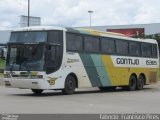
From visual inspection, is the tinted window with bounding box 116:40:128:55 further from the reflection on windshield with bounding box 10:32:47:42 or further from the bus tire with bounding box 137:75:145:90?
the reflection on windshield with bounding box 10:32:47:42

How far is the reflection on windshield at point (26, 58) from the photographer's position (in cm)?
2314

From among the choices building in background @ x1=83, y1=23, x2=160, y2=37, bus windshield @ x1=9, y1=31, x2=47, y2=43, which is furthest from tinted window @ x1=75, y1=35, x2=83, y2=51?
building in background @ x1=83, y1=23, x2=160, y2=37

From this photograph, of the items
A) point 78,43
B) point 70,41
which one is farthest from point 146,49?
point 70,41

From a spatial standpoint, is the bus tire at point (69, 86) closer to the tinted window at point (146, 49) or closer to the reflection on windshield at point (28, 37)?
the reflection on windshield at point (28, 37)

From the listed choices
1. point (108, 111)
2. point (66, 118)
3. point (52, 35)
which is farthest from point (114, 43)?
point (66, 118)

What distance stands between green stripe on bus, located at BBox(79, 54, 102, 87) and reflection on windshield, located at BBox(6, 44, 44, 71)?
305 cm

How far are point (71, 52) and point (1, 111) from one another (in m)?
9.39

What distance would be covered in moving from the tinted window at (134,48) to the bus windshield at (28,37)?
8.50m

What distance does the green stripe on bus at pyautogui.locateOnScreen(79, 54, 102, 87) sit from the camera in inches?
1021

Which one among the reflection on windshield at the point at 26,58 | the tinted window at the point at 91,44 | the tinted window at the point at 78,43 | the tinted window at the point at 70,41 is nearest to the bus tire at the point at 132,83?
the tinted window at the point at 91,44

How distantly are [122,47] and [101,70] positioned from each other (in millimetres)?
2899

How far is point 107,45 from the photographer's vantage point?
2817cm

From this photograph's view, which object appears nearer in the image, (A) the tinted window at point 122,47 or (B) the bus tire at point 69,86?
(B) the bus tire at point 69,86

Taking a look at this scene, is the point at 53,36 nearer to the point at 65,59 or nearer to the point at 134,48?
the point at 65,59
